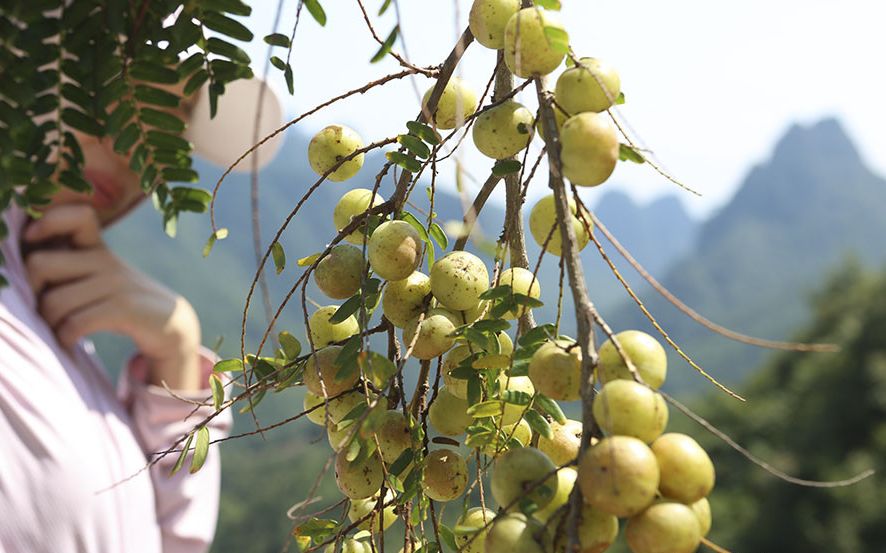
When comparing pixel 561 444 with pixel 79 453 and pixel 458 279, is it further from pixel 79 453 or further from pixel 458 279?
pixel 79 453

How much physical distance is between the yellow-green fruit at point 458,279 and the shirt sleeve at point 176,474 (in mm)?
641

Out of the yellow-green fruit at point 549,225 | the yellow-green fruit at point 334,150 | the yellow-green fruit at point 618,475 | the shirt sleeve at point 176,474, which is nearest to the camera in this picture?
the yellow-green fruit at point 618,475

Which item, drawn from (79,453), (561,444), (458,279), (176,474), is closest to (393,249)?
(458,279)

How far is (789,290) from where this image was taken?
40531 mm

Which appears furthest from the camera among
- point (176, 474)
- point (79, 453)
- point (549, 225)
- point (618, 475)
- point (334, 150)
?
point (176, 474)

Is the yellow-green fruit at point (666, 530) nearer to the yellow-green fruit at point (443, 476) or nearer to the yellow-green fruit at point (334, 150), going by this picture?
the yellow-green fruit at point (443, 476)

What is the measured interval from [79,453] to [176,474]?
193 mm

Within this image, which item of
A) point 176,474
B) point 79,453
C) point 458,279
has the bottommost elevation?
point 176,474

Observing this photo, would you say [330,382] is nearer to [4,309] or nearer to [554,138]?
[554,138]

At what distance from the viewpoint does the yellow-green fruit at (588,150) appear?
0.35 m

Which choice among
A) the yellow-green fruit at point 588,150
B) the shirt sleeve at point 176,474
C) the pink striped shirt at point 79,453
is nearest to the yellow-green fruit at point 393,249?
the yellow-green fruit at point 588,150

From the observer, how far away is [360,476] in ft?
1.51

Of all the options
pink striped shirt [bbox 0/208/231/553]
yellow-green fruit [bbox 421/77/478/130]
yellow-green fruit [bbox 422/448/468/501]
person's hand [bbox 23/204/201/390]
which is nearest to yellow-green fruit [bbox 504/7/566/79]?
yellow-green fruit [bbox 421/77/478/130]

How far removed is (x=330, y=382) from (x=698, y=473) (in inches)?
8.8
